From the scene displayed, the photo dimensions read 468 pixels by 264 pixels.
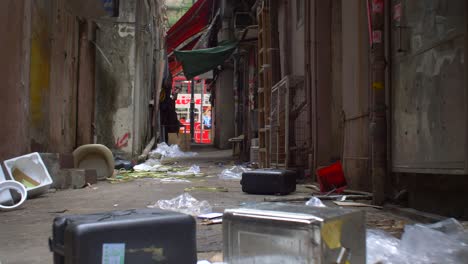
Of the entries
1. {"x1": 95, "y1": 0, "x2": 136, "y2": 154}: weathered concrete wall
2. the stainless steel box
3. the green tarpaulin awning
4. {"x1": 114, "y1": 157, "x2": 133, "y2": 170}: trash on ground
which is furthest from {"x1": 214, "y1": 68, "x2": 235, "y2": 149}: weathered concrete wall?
the stainless steel box

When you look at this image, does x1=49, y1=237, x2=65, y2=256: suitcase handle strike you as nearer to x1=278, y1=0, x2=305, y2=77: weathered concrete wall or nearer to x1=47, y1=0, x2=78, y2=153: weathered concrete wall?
x1=47, y1=0, x2=78, y2=153: weathered concrete wall

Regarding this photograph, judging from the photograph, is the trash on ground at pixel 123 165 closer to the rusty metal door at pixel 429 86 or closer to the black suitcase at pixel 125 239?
the rusty metal door at pixel 429 86

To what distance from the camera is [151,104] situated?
1591cm

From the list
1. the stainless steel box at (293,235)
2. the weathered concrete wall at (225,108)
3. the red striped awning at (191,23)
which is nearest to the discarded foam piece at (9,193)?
the stainless steel box at (293,235)

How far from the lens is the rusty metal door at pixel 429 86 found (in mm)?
3287

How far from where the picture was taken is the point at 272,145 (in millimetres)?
8625

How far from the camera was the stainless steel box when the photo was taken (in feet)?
5.59

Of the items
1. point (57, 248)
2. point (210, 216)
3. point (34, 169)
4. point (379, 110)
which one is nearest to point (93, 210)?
point (210, 216)

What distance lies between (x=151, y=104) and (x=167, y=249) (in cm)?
1437

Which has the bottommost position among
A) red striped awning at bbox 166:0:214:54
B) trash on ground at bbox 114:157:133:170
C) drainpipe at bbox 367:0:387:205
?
trash on ground at bbox 114:157:133:170

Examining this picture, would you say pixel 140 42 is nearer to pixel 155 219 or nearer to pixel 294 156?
pixel 294 156

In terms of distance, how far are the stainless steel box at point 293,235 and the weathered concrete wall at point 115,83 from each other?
9.11 metres

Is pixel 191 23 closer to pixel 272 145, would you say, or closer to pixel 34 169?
pixel 272 145

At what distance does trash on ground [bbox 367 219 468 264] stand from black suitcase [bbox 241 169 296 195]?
3.01m
